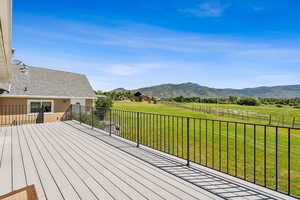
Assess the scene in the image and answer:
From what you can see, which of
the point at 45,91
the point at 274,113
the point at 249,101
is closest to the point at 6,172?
the point at 45,91

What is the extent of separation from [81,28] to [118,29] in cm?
235

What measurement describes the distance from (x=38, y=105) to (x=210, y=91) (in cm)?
12366

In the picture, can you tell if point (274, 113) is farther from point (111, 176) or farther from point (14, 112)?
point (14, 112)

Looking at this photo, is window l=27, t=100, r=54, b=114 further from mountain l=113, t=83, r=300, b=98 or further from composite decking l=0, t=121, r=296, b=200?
mountain l=113, t=83, r=300, b=98

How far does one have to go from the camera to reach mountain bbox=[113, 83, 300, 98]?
102 metres

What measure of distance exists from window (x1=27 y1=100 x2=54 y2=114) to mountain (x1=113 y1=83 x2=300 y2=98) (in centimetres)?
8205

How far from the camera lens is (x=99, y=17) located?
985cm

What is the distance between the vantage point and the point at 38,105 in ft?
38.2

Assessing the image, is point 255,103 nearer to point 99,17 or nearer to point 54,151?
point 99,17

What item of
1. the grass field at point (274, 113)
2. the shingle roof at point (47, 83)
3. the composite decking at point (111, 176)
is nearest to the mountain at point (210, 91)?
the grass field at point (274, 113)

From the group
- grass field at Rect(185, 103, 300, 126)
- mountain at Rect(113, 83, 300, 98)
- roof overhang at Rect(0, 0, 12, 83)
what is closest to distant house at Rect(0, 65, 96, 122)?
roof overhang at Rect(0, 0, 12, 83)

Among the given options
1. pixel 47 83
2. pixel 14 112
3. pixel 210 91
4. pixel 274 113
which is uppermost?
pixel 210 91

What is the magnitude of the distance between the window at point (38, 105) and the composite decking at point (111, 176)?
28.4 feet

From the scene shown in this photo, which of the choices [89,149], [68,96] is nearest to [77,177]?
[89,149]
